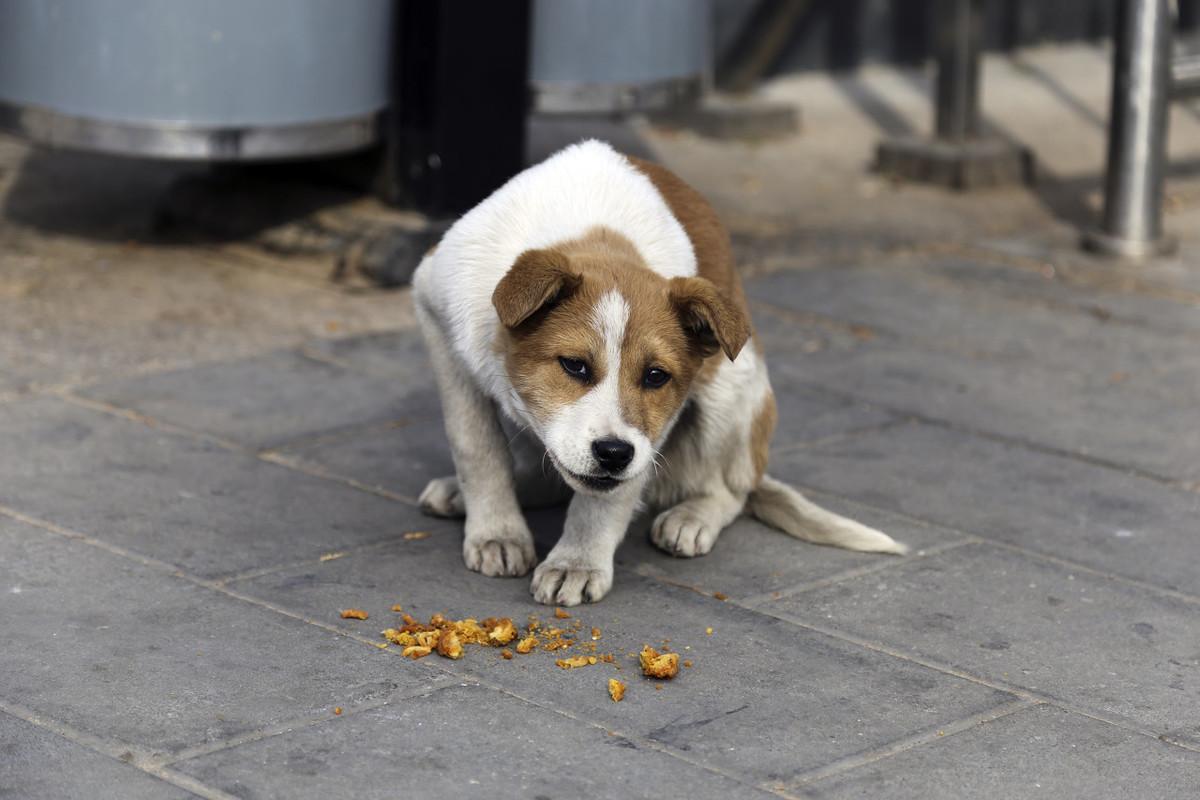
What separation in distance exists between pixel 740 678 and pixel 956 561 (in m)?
1.08

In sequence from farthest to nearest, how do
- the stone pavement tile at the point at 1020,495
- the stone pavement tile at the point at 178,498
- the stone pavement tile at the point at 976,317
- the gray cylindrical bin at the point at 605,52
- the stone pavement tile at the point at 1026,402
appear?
1. the gray cylindrical bin at the point at 605,52
2. the stone pavement tile at the point at 976,317
3. the stone pavement tile at the point at 1026,402
4. the stone pavement tile at the point at 1020,495
5. the stone pavement tile at the point at 178,498

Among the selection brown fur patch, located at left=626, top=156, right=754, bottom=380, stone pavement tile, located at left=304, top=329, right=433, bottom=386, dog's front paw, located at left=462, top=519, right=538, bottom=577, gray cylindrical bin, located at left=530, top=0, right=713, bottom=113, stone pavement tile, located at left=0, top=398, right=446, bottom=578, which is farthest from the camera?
gray cylindrical bin, located at left=530, top=0, right=713, bottom=113

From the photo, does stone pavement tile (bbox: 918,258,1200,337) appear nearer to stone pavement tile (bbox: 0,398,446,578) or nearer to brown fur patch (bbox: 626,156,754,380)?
brown fur patch (bbox: 626,156,754,380)

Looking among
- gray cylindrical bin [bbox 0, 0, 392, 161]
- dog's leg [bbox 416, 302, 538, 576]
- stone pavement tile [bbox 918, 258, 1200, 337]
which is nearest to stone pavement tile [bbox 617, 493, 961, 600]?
dog's leg [bbox 416, 302, 538, 576]

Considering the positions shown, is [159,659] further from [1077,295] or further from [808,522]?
[1077,295]

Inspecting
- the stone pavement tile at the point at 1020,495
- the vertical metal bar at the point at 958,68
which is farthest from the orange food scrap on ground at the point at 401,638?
the vertical metal bar at the point at 958,68

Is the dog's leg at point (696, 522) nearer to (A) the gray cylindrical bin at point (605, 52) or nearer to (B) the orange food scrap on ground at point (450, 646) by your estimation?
(B) the orange food scrap on ground at point (450, 646)

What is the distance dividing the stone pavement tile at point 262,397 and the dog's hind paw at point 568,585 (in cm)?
148

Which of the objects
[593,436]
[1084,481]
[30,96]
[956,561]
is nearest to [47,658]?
[593,436]

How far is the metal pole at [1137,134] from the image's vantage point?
8.33 meters

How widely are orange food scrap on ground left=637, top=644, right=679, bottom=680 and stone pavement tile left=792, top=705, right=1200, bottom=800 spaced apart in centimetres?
57

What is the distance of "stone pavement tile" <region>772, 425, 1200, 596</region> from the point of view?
5199 millimetres

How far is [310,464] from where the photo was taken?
5648 millimetres

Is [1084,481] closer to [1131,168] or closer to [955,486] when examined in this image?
[955,486]
